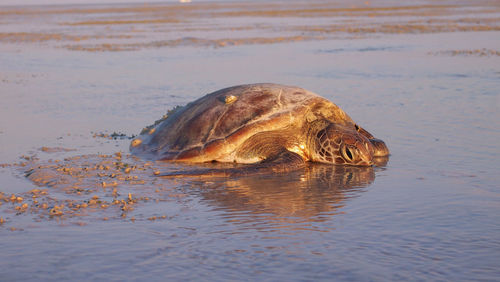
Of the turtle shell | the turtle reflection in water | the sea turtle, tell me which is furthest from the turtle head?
the turtle shell

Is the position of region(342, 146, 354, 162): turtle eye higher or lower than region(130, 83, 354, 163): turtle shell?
lower

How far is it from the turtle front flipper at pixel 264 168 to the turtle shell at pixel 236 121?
0.40 m

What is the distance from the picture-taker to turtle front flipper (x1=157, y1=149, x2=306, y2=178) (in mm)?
7188

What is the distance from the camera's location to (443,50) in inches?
781

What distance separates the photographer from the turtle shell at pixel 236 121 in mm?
8023

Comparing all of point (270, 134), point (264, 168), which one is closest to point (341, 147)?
point (270, 134)

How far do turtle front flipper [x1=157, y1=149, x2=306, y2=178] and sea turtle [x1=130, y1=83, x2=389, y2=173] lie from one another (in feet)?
0.06

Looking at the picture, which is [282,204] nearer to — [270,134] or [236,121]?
[270,134]

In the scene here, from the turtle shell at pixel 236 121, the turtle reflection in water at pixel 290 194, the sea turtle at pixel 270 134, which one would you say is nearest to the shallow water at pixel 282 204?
the turtle reflection in water at pixel 290 194

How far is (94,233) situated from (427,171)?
12.6ft

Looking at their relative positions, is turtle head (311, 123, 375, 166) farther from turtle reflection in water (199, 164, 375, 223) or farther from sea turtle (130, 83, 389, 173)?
turtle reflection in water (199, 164, 375, 223)

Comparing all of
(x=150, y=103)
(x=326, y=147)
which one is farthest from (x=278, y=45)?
(x=326, y=147)

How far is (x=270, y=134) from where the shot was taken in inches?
315

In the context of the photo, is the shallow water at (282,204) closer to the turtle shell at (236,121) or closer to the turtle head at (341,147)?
the turtle head at (341,147)
